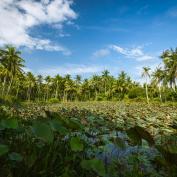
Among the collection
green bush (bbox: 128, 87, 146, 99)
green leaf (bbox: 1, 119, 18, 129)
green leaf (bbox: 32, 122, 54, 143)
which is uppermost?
green bush (bbox: 128, 87, 146, 99)

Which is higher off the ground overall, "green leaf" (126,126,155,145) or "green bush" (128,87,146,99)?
"green bush" (128,87,146,99)

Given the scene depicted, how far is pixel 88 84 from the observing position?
96.0 metres

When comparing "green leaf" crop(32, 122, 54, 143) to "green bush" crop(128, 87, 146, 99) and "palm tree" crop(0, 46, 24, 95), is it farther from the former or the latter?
"green bush" crop(128, 87, 146, 99)

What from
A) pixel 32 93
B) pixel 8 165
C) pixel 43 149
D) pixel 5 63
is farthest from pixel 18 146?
pixel 32 93

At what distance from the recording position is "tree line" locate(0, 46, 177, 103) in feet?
202

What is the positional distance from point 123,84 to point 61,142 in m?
84.8

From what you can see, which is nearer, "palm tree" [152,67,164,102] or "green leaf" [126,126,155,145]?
"green leaf" [126,126,155,145]

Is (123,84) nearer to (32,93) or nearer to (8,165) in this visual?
(32,93)

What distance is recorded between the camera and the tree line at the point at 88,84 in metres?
61.6

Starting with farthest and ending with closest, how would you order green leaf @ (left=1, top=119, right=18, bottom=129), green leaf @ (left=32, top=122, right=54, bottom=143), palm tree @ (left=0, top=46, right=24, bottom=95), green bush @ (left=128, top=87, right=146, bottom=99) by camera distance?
green bush @ (left=128, top=87, right=146, bottom=99) < palm tree @ (left=0, top=46, right=24, bottom=95) < green leaf @ (left=1, top=119, right=18, bottom=129) < green leaf @ (left=32, top=122, right=54, bottom=143)

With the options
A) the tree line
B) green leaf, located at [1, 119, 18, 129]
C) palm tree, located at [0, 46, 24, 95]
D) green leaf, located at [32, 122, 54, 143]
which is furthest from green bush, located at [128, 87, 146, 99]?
green leaf, located at [32, 122, 54, 143]

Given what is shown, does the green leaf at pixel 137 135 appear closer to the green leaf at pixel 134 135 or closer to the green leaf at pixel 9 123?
the green leaf at pixel 134 135

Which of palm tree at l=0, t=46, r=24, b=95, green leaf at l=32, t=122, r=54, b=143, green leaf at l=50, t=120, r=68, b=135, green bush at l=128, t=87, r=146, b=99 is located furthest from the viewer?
green bush at l=128, t=87, r=146, b=99

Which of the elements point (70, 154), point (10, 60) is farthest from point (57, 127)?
point (10, 60)
